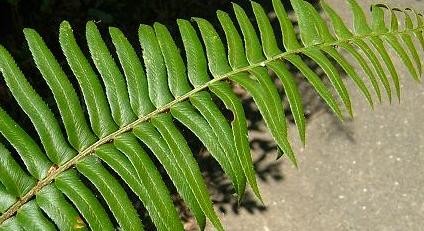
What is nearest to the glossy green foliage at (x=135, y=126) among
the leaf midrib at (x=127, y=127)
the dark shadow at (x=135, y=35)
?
the leaf midrib at (x=127, y=127)

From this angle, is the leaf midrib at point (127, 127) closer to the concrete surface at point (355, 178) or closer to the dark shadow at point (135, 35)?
the dark shadow at point (135, 35)

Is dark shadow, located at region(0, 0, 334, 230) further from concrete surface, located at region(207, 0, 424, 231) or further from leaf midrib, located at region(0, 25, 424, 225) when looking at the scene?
leaf midrib, located at region(0, 25, 424, 225)

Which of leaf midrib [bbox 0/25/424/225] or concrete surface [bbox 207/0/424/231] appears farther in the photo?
concrete surface [bbox 207/0/424/231]

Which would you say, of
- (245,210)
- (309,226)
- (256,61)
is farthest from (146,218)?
(256,61)

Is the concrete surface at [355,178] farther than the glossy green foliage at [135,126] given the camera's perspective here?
Yes

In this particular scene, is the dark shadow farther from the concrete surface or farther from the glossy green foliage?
the glossy green foliage

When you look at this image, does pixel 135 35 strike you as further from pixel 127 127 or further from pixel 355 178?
pixel 127 127

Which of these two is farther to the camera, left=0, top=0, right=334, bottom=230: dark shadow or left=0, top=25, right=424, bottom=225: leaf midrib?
left=0, top=0, right=334, bottom=230: dark shadow

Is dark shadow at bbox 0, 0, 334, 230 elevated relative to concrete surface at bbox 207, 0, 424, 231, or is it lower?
elevated

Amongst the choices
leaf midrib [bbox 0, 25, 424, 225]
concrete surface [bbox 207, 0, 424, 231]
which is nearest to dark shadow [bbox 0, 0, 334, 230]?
concrete surface [bbox 207, 0, 424, 231]
